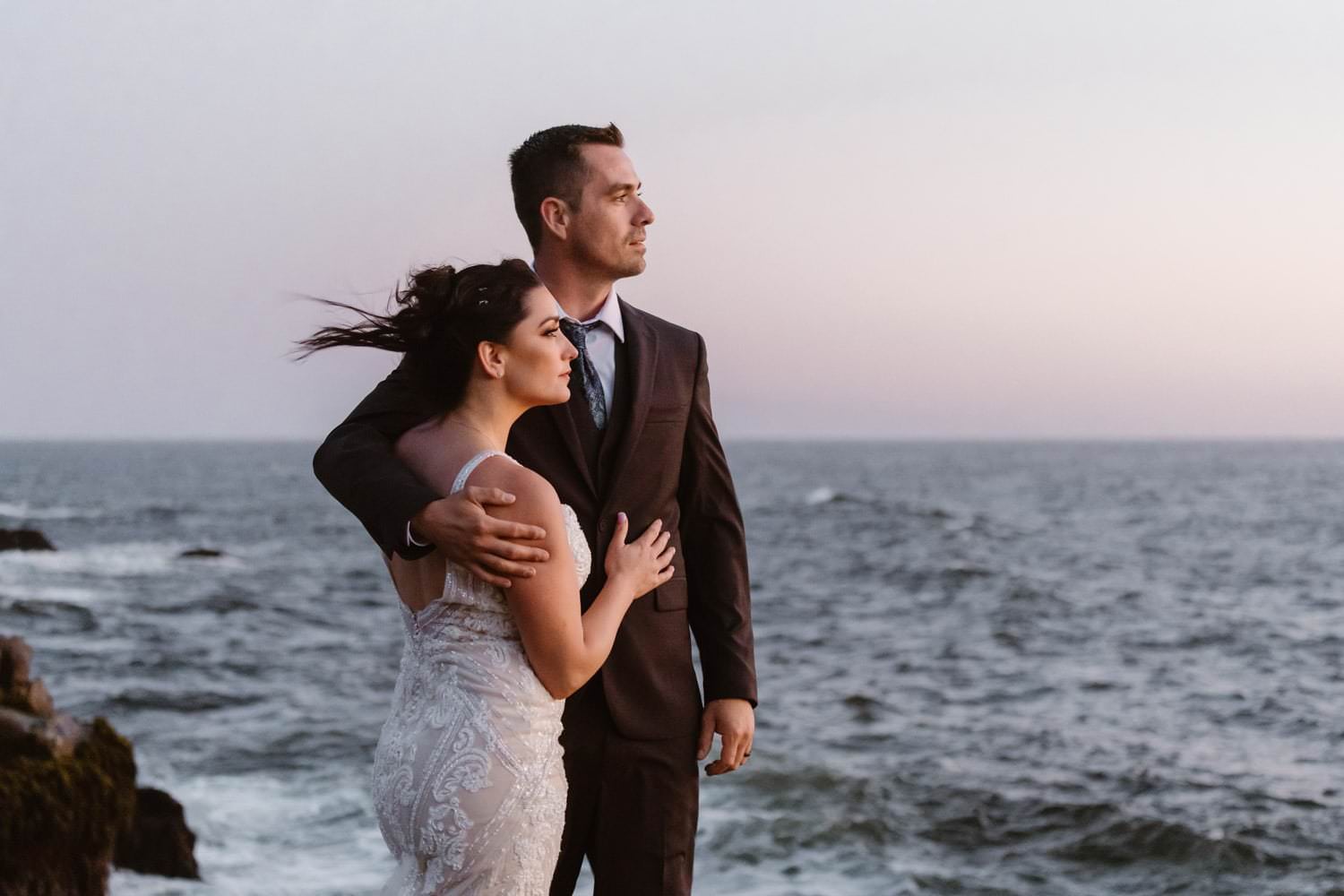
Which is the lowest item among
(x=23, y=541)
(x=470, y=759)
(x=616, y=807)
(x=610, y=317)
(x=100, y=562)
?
(x=100, y=562)

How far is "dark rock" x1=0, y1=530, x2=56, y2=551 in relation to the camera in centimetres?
3453

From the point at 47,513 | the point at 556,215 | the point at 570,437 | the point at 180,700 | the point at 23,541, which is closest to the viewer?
the point at 570,437

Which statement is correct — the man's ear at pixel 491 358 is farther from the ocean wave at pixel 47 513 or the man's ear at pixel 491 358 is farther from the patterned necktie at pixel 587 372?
the ocean wave at pixel 47 513

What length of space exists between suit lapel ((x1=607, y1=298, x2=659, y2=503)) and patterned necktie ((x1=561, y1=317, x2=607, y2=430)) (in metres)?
0.08

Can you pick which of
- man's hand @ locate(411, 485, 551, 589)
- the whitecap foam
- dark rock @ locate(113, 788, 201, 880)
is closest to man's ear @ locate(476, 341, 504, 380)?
man's hand @ locate(411, 485, 551, 589)

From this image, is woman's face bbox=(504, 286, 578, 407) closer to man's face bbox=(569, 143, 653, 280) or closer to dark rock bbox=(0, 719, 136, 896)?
man's face bbox=(569, 143, 653, 280)

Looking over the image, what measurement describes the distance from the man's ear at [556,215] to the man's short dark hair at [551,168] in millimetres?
14

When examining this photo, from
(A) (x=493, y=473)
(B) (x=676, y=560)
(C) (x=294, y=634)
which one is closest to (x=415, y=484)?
(A) (x=493, y=473)

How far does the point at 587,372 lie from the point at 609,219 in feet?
1.31

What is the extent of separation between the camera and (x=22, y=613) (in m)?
21.6

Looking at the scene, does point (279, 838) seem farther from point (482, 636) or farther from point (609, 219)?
point (482, 636)

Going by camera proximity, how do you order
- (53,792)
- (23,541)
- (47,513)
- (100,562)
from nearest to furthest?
(53,792) < (100,562) < (23,541) < (47,513)

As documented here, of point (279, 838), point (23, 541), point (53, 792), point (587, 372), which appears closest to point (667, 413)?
point (587, 372)

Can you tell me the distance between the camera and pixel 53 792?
584 cm
